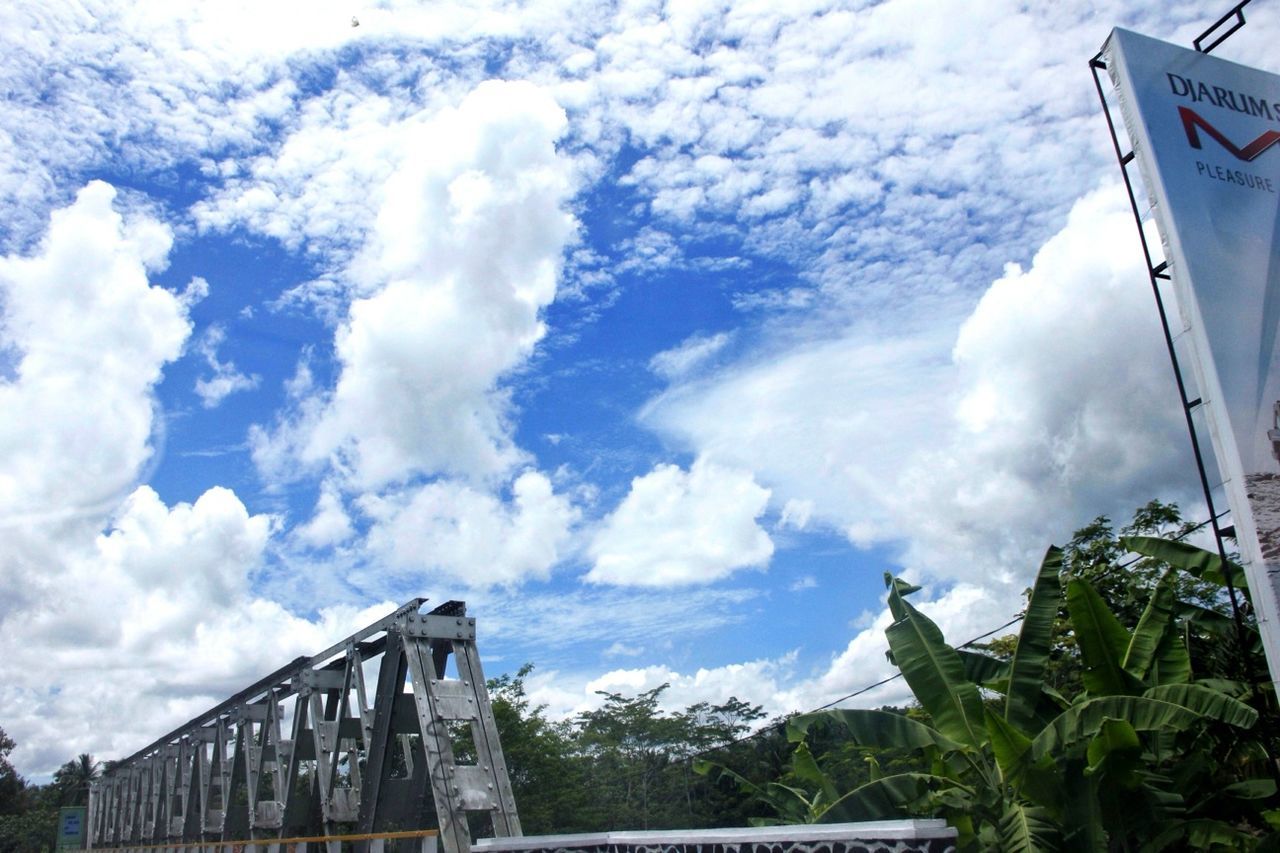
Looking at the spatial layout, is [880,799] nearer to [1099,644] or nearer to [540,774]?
[1099,644]

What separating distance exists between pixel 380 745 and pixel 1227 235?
9091 millimetres

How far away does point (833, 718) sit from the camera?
10.2 m

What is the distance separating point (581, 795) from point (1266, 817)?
1751 centimetres

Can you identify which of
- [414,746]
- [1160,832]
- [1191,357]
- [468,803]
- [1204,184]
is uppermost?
[1204,184]

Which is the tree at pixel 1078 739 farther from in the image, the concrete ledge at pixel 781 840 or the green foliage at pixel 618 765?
the green foliage at pixel 618 765

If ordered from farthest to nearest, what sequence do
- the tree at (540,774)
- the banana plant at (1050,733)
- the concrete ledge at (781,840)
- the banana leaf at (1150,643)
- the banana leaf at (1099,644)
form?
1. the tree at (540,774)
2. the banana leaf at (1150,643)
3. the banana leaf at (1099,644)
4. the banana plant at (1050,733)
5. the concrete ledge at (781,840)

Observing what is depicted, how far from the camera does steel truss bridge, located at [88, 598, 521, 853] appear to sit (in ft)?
30.0

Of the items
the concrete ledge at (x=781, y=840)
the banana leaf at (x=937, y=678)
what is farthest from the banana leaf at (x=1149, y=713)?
the concrete ledge at (x=781, y=840)

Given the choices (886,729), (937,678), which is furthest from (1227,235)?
(886,729)

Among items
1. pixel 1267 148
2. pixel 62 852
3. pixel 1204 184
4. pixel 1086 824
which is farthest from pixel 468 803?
pixel 62 852

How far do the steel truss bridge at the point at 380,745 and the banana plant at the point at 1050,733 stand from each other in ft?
11.2

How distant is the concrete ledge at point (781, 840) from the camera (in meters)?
4.68

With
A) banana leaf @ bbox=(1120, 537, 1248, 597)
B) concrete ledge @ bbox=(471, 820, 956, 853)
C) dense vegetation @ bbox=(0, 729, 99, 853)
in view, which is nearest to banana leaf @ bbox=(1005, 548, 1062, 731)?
banana leaf @ bbox=(1120, 537, 1248, 597)

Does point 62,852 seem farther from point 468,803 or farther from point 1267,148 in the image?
point 1267,148
